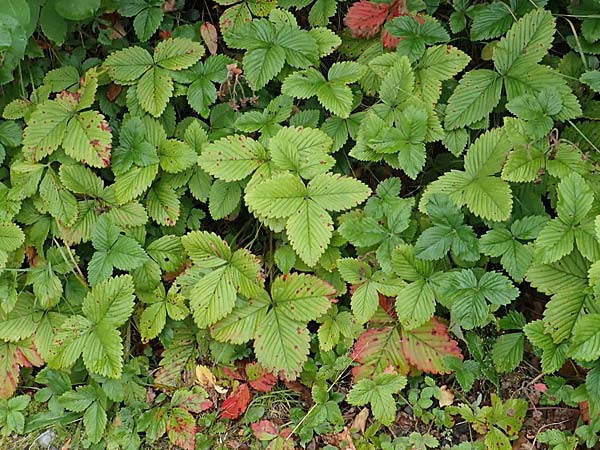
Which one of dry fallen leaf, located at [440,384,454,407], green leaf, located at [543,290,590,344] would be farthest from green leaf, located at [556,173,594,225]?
dry fallen leaf, located at [440,384,454,407]

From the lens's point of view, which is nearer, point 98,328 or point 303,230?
point 303,230

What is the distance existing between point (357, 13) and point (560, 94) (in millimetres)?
832

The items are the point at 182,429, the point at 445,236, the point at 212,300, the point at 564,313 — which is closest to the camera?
the point at 564,313

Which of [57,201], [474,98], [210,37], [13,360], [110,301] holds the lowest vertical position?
[13,360]

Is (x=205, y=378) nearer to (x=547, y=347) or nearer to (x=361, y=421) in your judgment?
(x=361, y=421)

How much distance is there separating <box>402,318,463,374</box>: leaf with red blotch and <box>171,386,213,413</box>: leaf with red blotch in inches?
31.3

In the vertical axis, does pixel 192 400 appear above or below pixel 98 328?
below

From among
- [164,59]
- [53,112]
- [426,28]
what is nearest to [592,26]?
[426,28]

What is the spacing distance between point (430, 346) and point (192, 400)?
94cm

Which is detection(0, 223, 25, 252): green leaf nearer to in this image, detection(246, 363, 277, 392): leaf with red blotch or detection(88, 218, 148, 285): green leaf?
detection(88, 218, 148, 285): green leaf

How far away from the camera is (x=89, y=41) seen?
2752 millimetres

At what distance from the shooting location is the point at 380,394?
7.37 feet

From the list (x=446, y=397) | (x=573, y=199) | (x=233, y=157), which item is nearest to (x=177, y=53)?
(x=233, y=157)

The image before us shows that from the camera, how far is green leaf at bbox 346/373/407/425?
2227 millimetres
